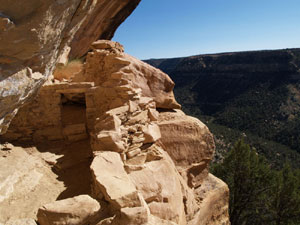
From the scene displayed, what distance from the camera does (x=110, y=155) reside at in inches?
154

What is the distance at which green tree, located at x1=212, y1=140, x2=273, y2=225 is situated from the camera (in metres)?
12.6

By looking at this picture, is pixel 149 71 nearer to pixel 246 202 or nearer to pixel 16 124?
pixel 16 124

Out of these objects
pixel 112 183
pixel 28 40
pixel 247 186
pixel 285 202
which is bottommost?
pixel 285 202

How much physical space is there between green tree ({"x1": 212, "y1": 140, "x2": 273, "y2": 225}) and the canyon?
5.64 metres

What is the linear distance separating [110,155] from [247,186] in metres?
11.4

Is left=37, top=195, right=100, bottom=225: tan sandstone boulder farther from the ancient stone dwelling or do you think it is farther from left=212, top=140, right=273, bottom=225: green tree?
left=212, top=140, right=273, bottom=225: green tree

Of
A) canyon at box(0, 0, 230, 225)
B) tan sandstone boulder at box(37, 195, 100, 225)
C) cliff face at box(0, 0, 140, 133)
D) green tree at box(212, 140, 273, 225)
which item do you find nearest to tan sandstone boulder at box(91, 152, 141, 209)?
canyon at box(0, 0, 230, 225)

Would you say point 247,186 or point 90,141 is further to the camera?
point 247,186

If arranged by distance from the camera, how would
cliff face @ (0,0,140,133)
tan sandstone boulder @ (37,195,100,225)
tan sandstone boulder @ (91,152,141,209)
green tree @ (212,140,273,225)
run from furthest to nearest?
green tree @ (212,140,273,225), tan sandstone boulder @ (91,152,141,209), tan sandstone boulder @ (37,195,100,225), cliff face @ (0,0,140,133)

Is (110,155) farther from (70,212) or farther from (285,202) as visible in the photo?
(285,202)

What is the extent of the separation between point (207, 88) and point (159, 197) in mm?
80013

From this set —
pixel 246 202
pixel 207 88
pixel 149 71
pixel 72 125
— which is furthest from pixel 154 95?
pixel 207 88

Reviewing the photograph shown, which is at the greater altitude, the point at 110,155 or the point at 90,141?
the point at 110,155

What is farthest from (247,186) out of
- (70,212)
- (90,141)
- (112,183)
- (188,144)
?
(70,212)
